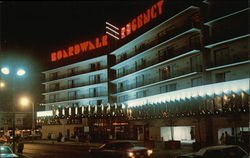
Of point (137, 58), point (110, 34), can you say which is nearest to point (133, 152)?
point (137, 58)

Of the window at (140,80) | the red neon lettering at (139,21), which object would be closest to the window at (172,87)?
the window at (140,80)

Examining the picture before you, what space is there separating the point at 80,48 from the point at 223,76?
41700 mm

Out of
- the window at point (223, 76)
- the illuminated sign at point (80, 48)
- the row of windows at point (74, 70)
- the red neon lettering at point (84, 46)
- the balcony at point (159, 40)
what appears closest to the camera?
Answer: the window at point (223, 76)

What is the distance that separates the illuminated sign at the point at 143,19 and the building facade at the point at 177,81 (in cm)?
225

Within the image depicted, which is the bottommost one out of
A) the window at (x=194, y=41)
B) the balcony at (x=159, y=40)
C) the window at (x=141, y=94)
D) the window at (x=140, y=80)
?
the window at (x=141, y=94)

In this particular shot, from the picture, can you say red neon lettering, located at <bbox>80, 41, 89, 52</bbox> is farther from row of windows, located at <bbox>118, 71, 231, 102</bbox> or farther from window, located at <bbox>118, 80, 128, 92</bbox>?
row of windows, located at <bbox>118, 71, 231, 102</bbox>

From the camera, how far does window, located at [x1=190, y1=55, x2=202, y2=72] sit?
38.3m

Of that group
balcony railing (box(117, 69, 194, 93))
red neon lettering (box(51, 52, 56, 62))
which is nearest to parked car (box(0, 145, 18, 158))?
balcony railing (box(117, 69, 194, 93))

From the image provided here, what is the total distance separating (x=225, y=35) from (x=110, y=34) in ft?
94.6

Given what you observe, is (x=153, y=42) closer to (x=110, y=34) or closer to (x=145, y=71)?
(x=145, y=71)

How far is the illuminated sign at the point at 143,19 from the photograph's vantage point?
1853 inches

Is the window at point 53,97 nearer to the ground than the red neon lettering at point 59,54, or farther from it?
nearer to the ground

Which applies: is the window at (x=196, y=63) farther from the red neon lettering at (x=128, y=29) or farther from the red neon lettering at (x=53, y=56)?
the red neon lettering at (x=53, y=56)

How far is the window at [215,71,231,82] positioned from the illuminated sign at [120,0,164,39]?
50.9 ft
